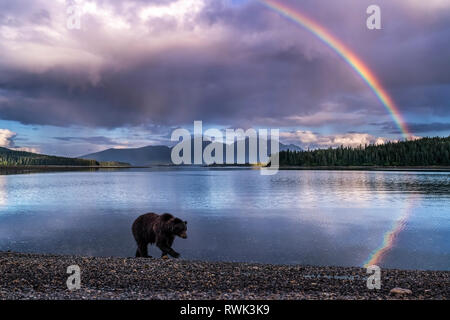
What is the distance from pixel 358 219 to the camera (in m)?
36.1

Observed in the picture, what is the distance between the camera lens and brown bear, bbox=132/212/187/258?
55.9 feet

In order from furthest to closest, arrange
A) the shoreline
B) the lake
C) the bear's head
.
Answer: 1. the lake
2. the bear's head
3. the shoreline

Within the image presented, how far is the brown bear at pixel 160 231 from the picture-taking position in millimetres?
17047

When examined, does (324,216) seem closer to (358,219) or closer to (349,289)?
(358,219)

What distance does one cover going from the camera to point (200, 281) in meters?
12.3

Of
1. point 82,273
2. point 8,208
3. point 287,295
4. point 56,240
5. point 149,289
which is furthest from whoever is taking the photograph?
point 8,208

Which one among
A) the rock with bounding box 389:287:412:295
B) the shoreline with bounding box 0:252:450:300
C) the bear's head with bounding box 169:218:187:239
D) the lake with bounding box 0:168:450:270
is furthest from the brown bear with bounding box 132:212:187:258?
the rock with bounding box 389:287:412:295

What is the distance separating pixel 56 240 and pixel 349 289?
21285mm

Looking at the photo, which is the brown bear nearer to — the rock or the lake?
the lake

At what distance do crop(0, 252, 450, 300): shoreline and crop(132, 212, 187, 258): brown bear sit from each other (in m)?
1.55

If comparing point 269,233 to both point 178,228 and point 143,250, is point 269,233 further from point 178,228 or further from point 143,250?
point 178,228

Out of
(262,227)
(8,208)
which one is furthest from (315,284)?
(8,208)
